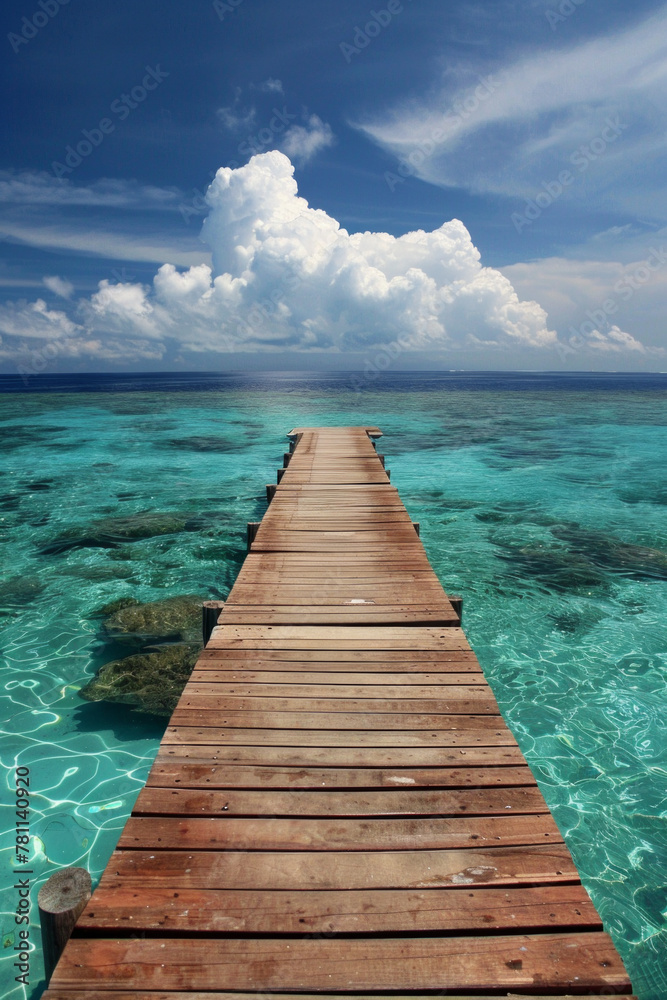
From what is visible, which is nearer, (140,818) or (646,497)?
(140,818)

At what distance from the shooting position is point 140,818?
306 cm

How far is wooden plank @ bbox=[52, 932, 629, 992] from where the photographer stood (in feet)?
7.41

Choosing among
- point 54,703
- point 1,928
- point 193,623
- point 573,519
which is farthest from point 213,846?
point 573,519

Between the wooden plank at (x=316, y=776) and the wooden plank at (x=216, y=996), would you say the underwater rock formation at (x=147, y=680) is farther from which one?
the wooden plank at (x=216, y=996)

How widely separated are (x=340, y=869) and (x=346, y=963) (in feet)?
1.39

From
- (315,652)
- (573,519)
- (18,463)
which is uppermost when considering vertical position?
(315,652)

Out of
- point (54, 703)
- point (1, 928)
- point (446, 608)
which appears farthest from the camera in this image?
point (54, 703)

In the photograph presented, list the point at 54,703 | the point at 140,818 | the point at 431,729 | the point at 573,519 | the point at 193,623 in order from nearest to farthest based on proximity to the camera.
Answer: the point at 140,818 → the point at 431,729 → the point at 54,703 → the point at 193,623 → the point at 573,519

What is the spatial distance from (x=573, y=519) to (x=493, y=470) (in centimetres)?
704

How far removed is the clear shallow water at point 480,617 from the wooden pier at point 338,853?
7.43ft

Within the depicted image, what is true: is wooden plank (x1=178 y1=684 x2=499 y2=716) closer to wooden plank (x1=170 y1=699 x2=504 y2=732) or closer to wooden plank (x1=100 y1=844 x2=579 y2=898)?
wooden plank (x1=170 y1=699 x2=504 y2=732)

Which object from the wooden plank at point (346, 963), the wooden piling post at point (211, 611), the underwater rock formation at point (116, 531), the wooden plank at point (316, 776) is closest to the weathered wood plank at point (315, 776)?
the wooden plank at point (316, 776)

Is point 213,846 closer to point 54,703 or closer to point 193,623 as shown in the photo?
point 54,703

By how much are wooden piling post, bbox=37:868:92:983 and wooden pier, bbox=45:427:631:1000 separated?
0.23ft
